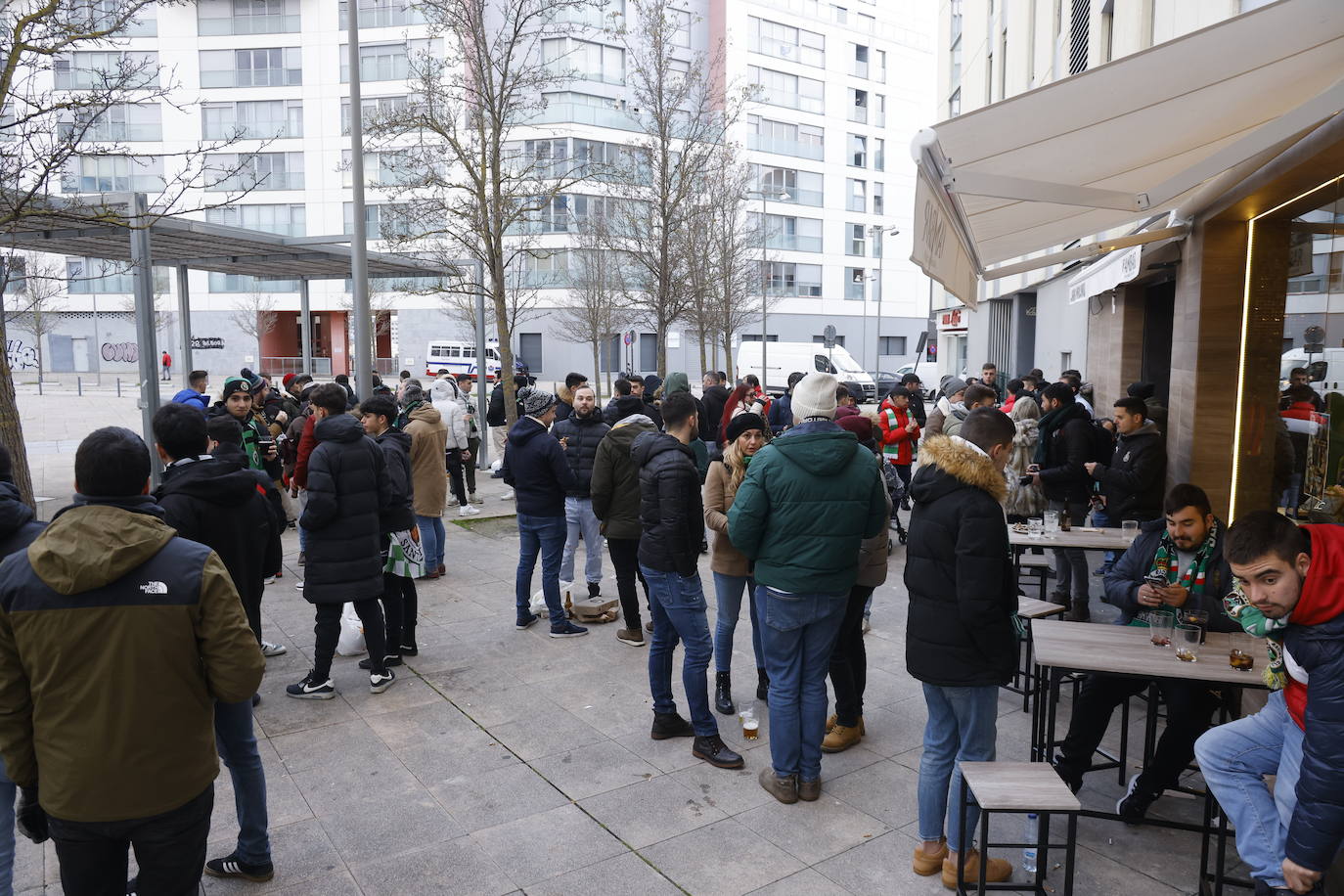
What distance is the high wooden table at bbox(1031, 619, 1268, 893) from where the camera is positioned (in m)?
3.63

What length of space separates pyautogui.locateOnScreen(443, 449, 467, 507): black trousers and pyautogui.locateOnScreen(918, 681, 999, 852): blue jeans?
334 inches

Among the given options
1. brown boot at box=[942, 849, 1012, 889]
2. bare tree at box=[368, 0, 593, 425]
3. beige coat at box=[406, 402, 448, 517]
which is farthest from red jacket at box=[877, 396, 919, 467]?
brown boot at box=[942, 849, 1012, 889]

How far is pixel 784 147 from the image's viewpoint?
49.4 metres

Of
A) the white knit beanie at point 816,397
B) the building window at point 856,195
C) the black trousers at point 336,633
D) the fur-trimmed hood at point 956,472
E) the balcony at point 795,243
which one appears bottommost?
the black trousers at point 336,633

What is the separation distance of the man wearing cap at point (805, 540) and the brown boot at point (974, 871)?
0.85 metres

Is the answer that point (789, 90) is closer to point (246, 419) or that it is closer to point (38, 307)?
point (38, 307)

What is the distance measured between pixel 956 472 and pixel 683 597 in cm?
178

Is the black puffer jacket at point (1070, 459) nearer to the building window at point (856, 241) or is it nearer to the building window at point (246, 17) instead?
the building window at point (246, 17)

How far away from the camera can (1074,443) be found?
768cm

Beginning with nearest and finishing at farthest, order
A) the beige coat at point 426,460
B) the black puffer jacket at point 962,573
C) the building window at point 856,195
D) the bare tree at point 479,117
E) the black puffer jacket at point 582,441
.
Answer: the black puffer jacket at point 962,573
the black puffer jacket at point 582,441
the beige coat at point 426,460
the bare tree at point 479,117
the building window at point 856,195

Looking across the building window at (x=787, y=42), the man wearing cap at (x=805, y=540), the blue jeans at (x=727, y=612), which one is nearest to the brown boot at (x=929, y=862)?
the man wearing cap at (x=805, y=540)

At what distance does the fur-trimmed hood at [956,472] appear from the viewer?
3.55 meters

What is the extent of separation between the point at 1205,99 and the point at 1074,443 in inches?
151

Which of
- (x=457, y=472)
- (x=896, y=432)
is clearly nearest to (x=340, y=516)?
(x=457, y=472)
